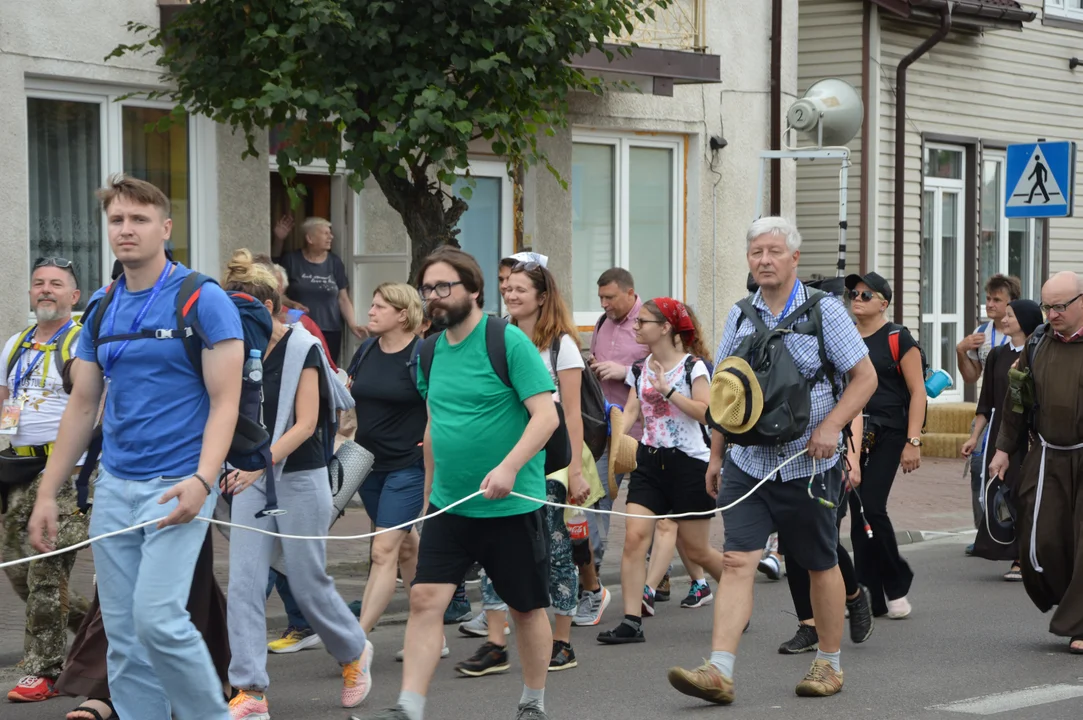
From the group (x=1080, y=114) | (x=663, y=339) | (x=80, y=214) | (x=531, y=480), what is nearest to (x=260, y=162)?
(x=80, y=214)

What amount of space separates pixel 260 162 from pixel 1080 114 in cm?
1427

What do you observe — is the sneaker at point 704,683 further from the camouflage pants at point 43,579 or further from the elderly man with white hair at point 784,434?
the camouflage pants at point 43,579

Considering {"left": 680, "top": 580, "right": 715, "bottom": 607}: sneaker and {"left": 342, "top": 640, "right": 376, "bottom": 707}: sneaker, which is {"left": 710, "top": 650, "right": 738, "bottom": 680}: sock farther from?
{"left": 680, "top": 580, "right": 715, "bottom": 607}: sneaker

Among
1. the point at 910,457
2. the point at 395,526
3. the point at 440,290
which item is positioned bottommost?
the point at 395,526

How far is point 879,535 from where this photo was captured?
9078 millimetres

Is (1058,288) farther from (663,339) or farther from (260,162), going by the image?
(260,162)

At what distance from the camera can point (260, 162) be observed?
46.0 ft

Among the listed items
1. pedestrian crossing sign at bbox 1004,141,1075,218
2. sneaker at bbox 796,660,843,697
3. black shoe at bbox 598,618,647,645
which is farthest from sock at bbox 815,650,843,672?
pedestrian crossing sign at bbox 1004,141,1075,218

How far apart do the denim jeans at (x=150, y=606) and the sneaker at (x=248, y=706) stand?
1206 mm

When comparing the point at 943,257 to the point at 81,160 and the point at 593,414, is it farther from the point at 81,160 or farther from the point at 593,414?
the point at 593,414

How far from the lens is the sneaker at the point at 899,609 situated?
9.20 metres

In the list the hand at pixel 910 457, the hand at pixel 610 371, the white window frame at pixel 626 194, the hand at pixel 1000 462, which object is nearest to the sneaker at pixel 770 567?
the hand at pixel 910 457

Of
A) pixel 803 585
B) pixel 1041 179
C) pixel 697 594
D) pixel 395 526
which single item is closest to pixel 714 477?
pixel 803 585

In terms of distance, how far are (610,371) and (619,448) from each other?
3.76ft
